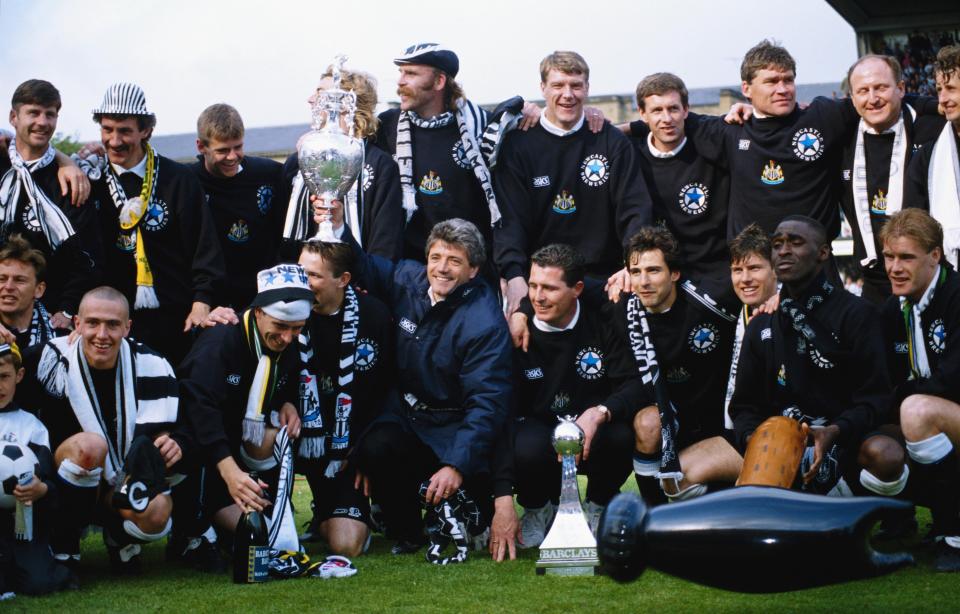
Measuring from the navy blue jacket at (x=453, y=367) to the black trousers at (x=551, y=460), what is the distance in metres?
0.18

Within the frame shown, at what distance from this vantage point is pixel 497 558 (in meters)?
5.41

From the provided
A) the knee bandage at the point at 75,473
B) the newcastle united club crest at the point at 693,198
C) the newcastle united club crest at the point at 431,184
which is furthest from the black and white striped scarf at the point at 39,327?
the newcastle united club crest at the point at 693,198

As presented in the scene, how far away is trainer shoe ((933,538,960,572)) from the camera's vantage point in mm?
4691

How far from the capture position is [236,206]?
6715mm

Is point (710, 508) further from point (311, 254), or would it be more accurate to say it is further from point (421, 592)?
point (311, 254)

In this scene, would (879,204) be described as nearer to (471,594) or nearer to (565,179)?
(565,179)

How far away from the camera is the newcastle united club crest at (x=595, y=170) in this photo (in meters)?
6.49

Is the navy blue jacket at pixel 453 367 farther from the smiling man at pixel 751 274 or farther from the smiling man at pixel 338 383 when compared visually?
the smiling man at pixel 751 274

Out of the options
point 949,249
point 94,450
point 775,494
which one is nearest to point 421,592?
point 94,450

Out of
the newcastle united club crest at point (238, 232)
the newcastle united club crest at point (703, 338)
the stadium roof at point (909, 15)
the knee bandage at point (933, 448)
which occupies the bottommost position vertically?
the knee bandage at point (933, 448)

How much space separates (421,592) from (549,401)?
1528 millimetres

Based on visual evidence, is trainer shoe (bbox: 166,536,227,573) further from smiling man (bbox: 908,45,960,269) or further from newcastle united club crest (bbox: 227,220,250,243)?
smiling man (bbox: 908,45,960,269)

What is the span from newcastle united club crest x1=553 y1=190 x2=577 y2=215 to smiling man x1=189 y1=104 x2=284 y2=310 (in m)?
1.72

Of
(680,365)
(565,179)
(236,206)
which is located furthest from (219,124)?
(680,365)
